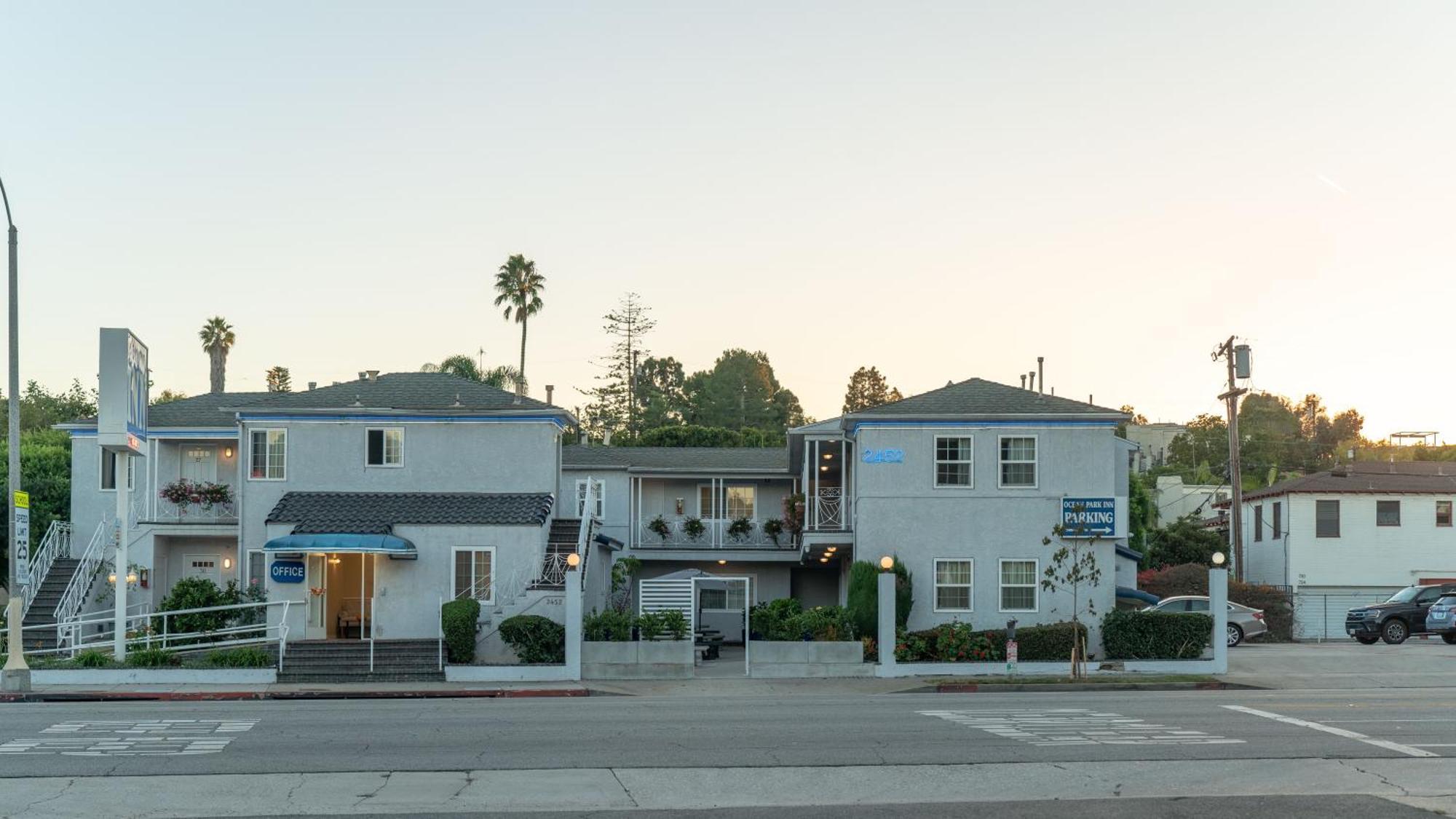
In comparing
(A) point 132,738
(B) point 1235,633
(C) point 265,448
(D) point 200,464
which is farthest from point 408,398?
(B) point 1235,633

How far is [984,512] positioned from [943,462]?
1.59 meters

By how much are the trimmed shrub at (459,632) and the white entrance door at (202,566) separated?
12919mm

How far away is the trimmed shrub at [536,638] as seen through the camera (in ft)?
105

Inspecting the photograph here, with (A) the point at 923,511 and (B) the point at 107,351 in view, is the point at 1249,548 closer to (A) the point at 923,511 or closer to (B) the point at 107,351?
(A) the point at 923,511

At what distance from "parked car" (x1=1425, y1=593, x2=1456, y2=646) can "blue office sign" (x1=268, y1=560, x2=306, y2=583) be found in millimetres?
31147

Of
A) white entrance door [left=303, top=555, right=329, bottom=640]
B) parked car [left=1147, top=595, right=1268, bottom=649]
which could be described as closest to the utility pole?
parked car [left=1147, top=595, right=1268, bottom=649]

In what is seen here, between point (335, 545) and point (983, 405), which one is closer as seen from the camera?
point (335, 545)

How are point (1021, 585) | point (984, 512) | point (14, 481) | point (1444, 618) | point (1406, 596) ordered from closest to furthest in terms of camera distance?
point (14, 481) → point (1021, 585) → point (984, 512) → point (1444, 618) → point (1406, 596)

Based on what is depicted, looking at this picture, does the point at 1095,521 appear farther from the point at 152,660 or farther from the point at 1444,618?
the point at 152,660

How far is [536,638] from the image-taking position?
31.9m

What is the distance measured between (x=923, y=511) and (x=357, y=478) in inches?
584

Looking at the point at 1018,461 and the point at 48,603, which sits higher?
the point at 1018,461

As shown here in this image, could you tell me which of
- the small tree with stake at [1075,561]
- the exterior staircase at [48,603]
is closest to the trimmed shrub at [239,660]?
the exterior staircase at [48,603]

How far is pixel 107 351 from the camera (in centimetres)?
2994
